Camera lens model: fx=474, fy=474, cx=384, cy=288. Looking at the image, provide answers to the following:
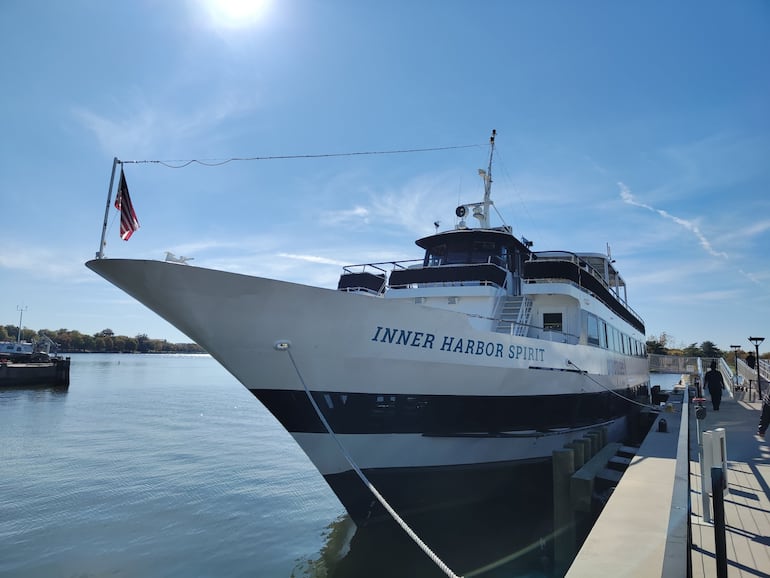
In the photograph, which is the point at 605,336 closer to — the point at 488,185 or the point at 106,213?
the point at 488,185

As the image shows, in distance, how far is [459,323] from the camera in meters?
8.12

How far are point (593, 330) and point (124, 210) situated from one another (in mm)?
11569

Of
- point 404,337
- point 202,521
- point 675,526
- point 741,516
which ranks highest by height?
point 404,337

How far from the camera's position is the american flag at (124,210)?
7047 mm

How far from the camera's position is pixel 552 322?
12.4m

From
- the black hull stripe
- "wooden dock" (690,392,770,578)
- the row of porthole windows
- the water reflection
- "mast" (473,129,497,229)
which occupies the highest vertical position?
"mast" (473,129,497,229)

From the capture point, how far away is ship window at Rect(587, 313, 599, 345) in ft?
41.5

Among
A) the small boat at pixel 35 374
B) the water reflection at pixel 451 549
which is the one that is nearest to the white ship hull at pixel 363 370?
the water reflection at pixel 451 549

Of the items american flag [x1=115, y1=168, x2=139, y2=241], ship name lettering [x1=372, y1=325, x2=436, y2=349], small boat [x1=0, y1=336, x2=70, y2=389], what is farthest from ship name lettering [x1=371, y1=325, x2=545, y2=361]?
small boat [x1=0, y1=336, x2=70, y2=389]

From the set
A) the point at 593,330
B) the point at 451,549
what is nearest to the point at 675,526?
the point at 451,549

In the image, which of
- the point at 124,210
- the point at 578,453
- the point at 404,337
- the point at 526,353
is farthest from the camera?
the point at 578,453

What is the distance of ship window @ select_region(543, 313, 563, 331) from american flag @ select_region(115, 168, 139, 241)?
974 centimetres

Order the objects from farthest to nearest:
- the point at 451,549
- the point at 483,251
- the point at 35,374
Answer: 1. the point at 35,374
2. the point at 483,251
3. the point at 451,549

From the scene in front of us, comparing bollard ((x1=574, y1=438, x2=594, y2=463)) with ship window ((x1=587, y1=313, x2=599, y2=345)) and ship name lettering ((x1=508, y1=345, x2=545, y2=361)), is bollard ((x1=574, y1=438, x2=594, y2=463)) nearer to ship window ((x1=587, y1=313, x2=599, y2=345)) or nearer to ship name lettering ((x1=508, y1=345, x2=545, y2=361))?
ship name lettering ((x1=508, y1=345, x2=545, y2=361))
